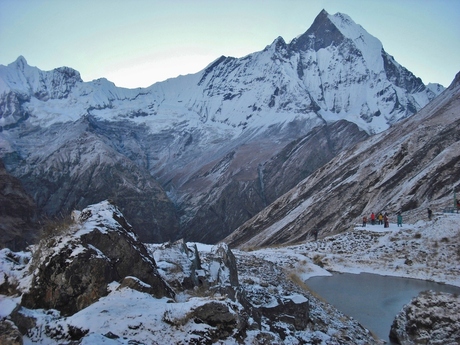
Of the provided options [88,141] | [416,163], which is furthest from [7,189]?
[416,163]

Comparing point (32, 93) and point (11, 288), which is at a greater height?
point (32, 93)

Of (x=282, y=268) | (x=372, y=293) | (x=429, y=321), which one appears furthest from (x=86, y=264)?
(x=282, y=268)

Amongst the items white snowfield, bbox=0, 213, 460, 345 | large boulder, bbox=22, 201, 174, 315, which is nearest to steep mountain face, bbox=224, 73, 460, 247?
white snowfield, bbox=0, 213, 460, 345

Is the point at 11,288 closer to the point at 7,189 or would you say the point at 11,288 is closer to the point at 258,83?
the point at 7,189

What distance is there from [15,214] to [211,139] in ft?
294

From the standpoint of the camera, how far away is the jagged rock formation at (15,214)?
3457 inches

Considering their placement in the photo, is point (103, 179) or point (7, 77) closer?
point (103, 179)

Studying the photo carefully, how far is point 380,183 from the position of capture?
194 ft

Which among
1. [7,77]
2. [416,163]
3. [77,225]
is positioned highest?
[7,77]

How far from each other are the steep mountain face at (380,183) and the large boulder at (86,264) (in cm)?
3115

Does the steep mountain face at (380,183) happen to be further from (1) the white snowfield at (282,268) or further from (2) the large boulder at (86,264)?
(2) the large boulder at (86,264)

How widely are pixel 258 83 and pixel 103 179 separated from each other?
9033cm

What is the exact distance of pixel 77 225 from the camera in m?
11.1

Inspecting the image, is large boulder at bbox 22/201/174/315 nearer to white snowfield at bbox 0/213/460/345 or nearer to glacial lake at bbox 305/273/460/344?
white snowfield at bbox 0/213/460/345
